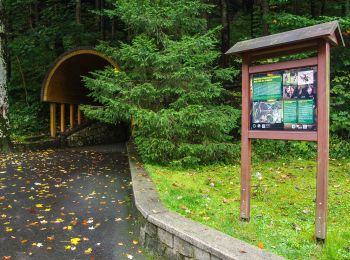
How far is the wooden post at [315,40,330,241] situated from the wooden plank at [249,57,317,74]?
0.10 m

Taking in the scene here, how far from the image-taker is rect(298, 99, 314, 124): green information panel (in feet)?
12.6

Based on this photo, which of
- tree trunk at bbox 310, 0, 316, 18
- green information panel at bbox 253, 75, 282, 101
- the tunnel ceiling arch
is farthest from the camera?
tree trunk at bbox 310, 0, 316, 18

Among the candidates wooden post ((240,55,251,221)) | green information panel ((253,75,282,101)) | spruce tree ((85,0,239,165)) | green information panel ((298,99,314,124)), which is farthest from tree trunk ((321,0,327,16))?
green information panel ((298,99,314,124))

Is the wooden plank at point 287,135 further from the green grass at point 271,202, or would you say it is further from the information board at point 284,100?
the green grass at point 271,202

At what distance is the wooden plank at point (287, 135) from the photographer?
12.6 ft

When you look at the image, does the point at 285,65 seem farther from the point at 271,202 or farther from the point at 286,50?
the point at 271,202

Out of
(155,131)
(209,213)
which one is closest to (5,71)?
(155,131)

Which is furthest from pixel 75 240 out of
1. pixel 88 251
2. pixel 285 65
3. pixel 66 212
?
pixel 285 65

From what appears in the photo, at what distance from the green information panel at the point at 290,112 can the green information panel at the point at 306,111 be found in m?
0.05

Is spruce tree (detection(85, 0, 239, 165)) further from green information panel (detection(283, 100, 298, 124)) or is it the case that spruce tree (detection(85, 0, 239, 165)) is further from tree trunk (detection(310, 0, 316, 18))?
tree trunk (detection(310, 0, 316, 18))

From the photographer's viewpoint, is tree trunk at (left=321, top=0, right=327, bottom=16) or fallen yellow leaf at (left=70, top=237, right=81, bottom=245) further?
tree trunk at (left=321, top=0, right=327, bottom=16)

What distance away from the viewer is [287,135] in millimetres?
4023

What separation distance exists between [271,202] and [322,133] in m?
2.20

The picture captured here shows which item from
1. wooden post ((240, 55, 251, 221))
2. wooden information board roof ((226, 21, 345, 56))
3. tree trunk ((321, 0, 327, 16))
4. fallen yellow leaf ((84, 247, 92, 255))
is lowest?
fallen yellow leaf ((84, 247, 92, 255))
